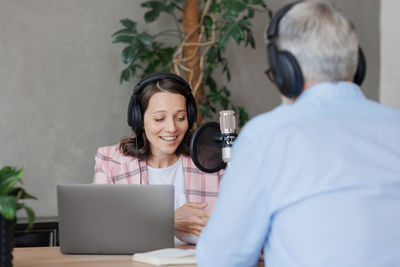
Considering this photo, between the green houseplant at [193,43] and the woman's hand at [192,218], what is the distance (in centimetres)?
158

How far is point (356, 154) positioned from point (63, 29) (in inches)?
113

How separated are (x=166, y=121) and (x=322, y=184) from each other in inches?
55.1

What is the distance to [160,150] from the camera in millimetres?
2494

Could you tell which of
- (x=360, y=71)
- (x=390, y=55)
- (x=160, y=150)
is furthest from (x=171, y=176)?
(x=390, y=55)

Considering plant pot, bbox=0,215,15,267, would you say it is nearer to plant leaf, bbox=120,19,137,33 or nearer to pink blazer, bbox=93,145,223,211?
pink blazer, bbox=93,145,223,211

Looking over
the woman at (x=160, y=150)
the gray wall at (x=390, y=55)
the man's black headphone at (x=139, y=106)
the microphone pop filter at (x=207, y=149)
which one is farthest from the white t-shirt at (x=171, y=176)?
the gray wall at (x=390, y=55)

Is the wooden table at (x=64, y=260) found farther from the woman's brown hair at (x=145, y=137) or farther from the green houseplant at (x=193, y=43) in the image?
the green houseplant at (x=193, y=43)

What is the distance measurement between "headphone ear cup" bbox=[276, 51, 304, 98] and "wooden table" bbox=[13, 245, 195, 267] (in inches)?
28.4

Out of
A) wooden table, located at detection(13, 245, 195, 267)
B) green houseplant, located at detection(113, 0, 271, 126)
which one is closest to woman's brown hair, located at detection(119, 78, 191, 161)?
wooden table, located at detection(13, 245, 195, 267)

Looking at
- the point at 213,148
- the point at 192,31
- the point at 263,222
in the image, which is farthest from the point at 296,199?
the point at 192,31

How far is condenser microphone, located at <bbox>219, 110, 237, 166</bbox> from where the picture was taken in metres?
1.81

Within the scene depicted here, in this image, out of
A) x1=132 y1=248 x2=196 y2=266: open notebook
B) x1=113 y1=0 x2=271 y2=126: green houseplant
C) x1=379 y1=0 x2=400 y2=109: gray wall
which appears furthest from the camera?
x1=379 y1=0 x2=400 y2=109: gray wall

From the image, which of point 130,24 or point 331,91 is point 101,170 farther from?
point 331,91

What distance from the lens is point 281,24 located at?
1258mm
